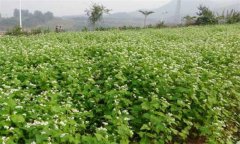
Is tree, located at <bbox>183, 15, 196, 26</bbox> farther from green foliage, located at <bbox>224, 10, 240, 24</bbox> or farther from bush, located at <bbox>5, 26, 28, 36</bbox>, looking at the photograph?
bush, located at <bbox>5, 26, 28, 36</bbox>

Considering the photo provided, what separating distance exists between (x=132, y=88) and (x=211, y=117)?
1.87 metres

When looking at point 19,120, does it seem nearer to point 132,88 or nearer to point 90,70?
point 132,88

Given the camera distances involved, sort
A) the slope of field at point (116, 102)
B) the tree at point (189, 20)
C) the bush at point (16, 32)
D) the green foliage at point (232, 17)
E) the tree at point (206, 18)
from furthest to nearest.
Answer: the tree at point (189, 20) < the tree at point (206, 18) < the green foliage at point (232, 17) < the bush at point (16, 32) < the slope of field at point (116, 102)

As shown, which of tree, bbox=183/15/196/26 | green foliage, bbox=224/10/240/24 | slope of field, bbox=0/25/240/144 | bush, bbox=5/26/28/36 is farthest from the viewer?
tree, bbox=183/15/196/26

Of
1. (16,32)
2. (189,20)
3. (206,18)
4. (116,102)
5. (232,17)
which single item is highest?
(232,17)

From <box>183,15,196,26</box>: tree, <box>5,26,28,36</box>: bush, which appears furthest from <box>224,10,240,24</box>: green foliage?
<box>5,26,28,36</box>: bush

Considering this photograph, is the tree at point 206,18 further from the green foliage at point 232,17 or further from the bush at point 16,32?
the bush at point 16,32

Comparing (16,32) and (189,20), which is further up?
(189,20)

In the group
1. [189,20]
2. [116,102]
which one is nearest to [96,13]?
[189,20]

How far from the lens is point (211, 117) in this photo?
7.25m

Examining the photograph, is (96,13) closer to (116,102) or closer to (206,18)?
(206,18)

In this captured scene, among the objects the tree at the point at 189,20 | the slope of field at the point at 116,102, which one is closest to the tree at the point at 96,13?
the tree at the point at 189,20

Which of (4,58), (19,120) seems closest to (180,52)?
(4,58)

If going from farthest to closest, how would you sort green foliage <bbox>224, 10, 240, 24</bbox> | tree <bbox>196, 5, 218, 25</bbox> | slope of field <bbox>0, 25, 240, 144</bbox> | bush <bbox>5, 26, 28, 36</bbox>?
tree <bbox>196, 5, 218, 25</bbox> < green foliage <bbox>224, 10, 240, 24</bbox> < bush <bbox>5, 26, 28, 36</bbox> < slope of field <bbox>0, 25, 240, 144</bbox>
